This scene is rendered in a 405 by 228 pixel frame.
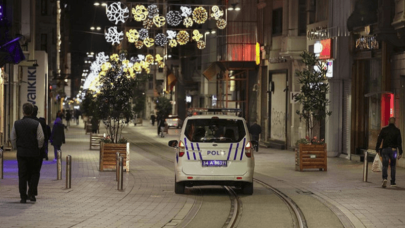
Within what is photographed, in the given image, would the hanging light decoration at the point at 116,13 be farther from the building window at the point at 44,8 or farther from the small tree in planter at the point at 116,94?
the building window at the point at 44,8

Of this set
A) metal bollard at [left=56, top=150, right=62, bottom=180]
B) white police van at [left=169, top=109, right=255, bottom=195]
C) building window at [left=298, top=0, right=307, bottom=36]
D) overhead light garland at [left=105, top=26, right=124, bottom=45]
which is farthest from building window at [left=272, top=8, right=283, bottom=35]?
white police van at [left=169, top=109, right=255, bottom=195]

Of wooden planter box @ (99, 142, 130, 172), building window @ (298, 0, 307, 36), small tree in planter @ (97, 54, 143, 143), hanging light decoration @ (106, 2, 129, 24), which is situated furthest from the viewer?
building window @ (298, 0, 307, 36)

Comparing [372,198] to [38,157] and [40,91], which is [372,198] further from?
[40,91]

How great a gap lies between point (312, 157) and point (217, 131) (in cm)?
900

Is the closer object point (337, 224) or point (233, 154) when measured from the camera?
point (337, 224)

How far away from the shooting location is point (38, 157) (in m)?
15.6

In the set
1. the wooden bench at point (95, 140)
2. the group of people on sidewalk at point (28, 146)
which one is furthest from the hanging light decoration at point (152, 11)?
the group of people on sidewalk at point (28, 146)

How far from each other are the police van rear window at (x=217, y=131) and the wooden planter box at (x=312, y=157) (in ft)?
28.0

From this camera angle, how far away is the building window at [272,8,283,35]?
4306cm

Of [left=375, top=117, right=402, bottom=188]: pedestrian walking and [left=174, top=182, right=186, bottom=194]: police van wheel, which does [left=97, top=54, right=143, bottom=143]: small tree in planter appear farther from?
[left=375, top=117, right=402, bottom=188]: pedestrian walking

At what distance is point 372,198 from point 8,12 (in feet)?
59.4

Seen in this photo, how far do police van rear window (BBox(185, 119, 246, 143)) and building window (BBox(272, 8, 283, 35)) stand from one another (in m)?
25.7

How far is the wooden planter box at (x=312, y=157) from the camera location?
25953 millimetres

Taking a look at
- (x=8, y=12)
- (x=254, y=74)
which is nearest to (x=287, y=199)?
(x=8, y=12)
